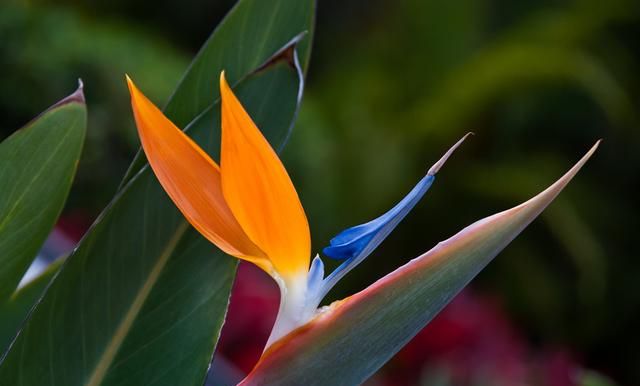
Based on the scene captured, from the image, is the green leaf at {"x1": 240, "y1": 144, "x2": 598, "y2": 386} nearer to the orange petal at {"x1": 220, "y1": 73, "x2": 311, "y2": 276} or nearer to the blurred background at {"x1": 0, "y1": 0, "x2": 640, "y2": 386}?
the orange petal at {"x1": 220, "y1": 73, "x2": 311, "y2": 276}

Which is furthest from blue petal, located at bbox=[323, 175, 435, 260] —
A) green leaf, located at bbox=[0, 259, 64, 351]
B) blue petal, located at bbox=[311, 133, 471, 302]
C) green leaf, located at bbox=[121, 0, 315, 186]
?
green leaf, located at bbox=[0, 259, 64, 351]

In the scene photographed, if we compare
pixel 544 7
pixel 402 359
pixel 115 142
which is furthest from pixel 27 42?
pixel 544 7

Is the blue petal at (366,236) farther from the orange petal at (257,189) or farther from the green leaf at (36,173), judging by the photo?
the green leaf at (36,173)

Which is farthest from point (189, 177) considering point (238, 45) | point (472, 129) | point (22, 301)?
point (472, 129)

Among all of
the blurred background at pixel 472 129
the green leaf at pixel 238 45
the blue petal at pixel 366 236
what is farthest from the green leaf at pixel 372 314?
the blurred background at pixel 472 129

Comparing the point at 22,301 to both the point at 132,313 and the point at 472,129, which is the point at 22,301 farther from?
the point at 472,129

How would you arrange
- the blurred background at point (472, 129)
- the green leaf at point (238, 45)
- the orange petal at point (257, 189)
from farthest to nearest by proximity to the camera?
1. the blurred background at point (472, 129)
2. the green leaf at point (238, 45)
3. the orange petal at point (257, 189)
